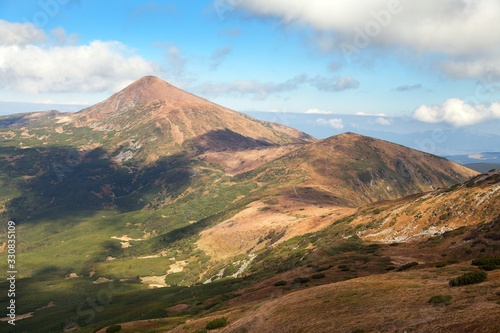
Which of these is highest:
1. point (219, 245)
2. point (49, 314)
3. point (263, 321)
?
point (263, 321)

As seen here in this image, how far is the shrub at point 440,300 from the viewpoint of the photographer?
2458cm

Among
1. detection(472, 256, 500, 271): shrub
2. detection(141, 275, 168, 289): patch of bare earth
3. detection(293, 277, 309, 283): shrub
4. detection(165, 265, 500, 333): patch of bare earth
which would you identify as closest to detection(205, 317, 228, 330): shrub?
detection(165, 265, 500, 333): patch of bare earth

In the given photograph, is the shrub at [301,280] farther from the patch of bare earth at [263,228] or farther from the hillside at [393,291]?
the patch of bare earth at [263,228]

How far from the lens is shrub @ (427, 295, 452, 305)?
24.6m

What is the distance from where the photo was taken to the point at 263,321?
109ft

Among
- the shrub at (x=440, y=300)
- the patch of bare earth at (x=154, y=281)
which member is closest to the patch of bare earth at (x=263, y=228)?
the patch of bare earth at (x=154, y=281)

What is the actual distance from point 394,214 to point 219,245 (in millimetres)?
108096

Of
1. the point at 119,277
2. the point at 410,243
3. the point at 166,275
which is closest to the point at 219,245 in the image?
the point at 166,275

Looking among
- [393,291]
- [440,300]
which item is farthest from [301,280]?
[440,300]

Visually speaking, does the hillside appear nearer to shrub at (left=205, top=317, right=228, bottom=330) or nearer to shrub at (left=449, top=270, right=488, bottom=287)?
shrub at (left=449, top=270, right=488, bottom=287)

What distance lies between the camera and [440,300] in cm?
2480

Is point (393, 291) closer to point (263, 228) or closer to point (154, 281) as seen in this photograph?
point (263, 228)

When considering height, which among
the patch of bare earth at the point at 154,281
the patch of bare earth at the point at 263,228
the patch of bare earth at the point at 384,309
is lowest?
the patch of bare earth at the point at 154,281

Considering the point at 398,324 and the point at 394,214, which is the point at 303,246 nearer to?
the point at 394,214
